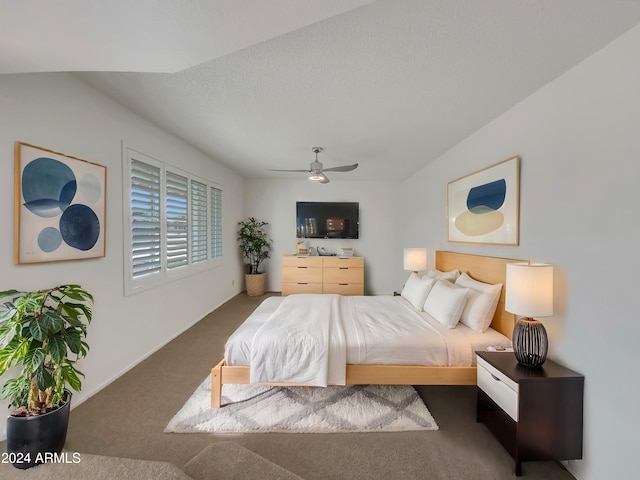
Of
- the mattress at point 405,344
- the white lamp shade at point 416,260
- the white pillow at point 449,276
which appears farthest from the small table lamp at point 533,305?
the white lamp shade at point 416,260

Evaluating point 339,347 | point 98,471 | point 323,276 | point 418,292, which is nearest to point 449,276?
point 418,292

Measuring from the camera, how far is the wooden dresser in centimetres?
512

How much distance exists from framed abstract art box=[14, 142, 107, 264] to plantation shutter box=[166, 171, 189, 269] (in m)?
0.94

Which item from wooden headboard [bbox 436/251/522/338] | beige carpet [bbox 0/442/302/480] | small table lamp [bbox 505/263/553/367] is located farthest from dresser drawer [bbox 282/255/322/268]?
small table lamp [bbox 505/263/553/367]

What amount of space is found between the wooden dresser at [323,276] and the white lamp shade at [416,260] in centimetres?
156

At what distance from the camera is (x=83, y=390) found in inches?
80.4

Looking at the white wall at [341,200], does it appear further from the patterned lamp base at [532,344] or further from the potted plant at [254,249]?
the patterned lamp base at [532,344]

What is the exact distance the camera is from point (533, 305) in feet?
5.28

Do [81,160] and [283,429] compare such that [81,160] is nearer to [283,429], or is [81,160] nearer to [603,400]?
[283,429]

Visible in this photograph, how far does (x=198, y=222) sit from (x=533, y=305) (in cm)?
394

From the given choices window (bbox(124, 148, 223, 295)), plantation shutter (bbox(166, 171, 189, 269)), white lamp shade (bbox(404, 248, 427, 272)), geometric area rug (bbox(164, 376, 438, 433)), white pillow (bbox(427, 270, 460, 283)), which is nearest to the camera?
geometric area rug (bbox(164, 376, 438, 433))

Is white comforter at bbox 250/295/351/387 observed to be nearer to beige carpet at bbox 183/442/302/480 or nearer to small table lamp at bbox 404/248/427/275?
beige carpet at bbox 183/442/302/480

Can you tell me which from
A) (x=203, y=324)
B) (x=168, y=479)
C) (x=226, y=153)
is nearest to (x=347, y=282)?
(x=203, y=324)

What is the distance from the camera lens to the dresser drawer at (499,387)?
1.53 meters
